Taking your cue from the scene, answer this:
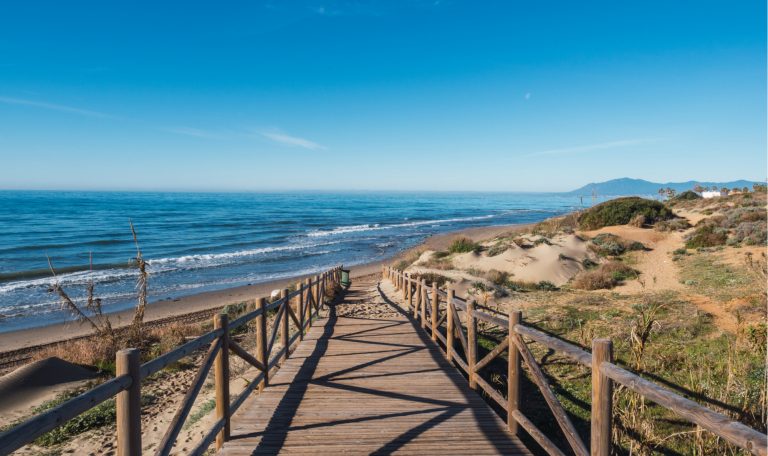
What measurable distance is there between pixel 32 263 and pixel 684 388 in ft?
112

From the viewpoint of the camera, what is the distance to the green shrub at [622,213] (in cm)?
3031

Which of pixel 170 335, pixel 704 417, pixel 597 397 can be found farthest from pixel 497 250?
pixel 704 417

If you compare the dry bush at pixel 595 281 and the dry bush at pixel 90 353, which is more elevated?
the dry bush at pixel 595 281

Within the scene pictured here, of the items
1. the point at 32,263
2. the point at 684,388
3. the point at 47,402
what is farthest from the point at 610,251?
the point at 32,263

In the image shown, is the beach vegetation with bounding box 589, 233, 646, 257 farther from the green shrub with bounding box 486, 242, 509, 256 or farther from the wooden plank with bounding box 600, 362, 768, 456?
the wooden plank with bounding box 600, 362, 768, 456

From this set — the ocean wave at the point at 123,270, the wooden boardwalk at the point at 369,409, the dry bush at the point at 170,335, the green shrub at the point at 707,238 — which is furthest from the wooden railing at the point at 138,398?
the green shrub at the point at 707,238

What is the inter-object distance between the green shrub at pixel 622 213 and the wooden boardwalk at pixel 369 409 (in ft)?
91.3

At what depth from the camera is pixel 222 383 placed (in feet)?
14.3

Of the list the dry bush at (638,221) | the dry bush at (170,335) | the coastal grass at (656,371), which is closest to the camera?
the coastal grass at (656,371)

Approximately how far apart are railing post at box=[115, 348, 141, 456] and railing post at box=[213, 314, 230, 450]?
1.40 meters

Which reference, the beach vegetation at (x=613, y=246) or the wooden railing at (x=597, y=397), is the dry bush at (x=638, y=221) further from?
the wooden railing at (x=597, y=397)

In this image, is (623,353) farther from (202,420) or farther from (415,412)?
(202,420)

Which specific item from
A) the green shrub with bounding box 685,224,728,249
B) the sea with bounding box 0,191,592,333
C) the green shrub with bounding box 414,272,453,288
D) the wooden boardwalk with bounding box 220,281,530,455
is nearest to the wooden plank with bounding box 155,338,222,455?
the wooden boardwalk with bounding box 220,281,530,455

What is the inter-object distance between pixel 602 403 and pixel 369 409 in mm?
2885
